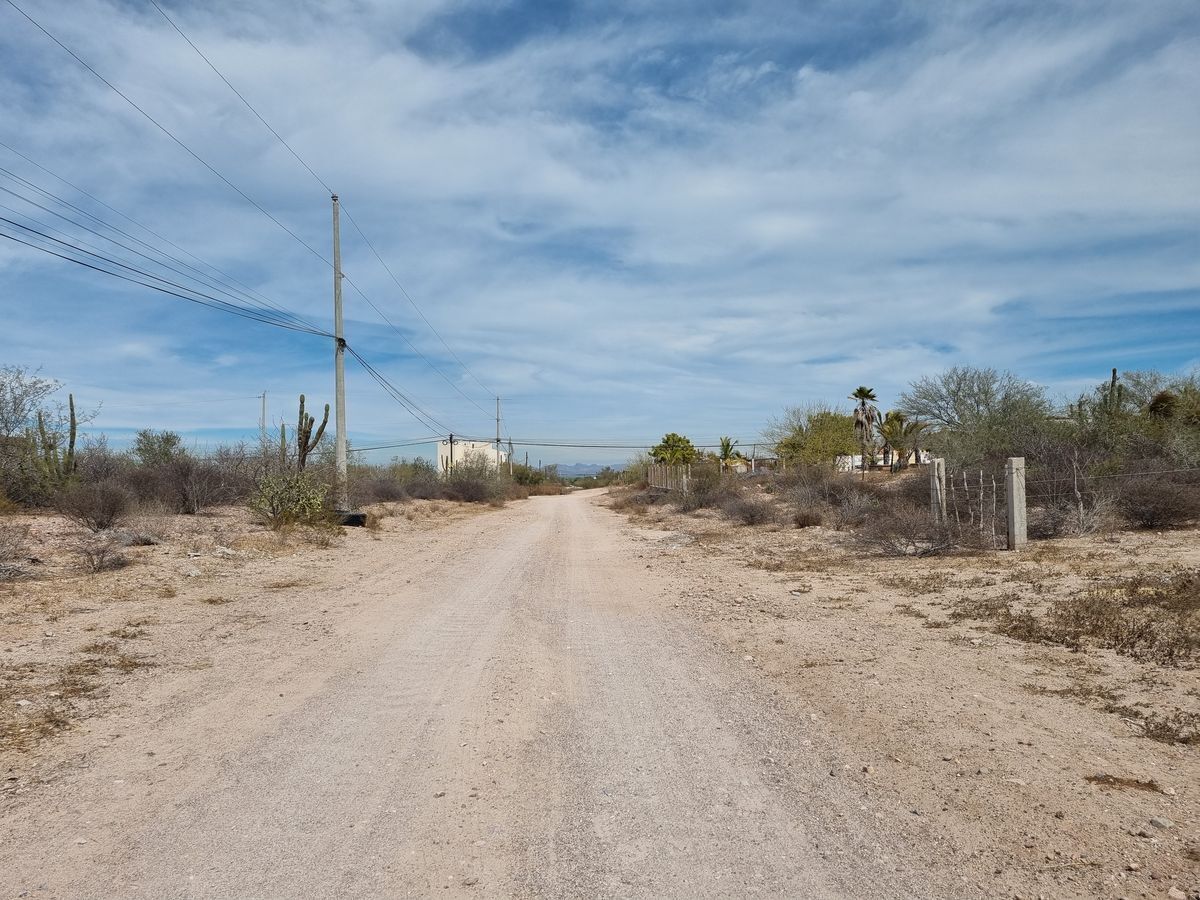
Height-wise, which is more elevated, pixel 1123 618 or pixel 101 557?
pixel 101 557

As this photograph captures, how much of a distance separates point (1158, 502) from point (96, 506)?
22210 mm

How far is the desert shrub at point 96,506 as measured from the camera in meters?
17.9

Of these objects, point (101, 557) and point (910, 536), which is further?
point (910, 536)

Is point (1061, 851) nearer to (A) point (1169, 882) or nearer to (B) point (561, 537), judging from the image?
(A) point (1169, 882)

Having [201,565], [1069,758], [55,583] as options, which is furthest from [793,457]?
[1069,758]

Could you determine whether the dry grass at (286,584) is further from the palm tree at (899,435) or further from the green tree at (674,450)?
the green tree at (674,450)

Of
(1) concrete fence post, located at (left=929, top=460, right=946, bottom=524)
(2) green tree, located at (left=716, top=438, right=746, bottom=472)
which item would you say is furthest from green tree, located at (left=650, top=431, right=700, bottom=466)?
(1) concrete fence post, located at (left=929, top=460, right=946, bottom=524)

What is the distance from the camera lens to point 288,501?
73.8 feet

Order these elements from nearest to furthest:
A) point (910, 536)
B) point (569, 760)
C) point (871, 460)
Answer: point (569, 760)
point (910, 536)
point (871, 460)

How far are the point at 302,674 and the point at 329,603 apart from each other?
14.8ft

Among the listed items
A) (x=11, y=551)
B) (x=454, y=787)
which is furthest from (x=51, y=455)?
(x=454, y=787)

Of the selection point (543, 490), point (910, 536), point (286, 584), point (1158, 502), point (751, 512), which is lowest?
point (286, 584)

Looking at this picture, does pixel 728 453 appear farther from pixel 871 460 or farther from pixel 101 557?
pixel 101 557

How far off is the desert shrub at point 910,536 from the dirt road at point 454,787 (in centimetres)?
888
